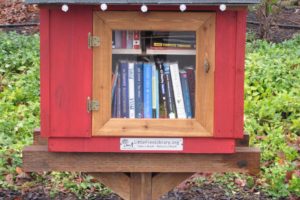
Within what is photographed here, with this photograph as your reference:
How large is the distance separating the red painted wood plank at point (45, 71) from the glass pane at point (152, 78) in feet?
1.11

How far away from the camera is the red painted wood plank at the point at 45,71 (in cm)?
353

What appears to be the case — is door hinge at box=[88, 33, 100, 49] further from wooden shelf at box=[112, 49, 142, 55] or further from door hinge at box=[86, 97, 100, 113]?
door hinge at box=[86, 97, 100, 113]

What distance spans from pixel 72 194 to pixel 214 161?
7.40 ft

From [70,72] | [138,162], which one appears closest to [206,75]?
[138,162]

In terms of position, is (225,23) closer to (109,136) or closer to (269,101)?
(109,136)

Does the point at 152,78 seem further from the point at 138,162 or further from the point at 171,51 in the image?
the point at 138,162

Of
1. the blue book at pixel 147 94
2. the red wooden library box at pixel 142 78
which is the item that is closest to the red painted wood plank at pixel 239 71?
the red wooden library box at pixel 142 78

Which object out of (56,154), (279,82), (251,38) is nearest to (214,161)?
(56,154)

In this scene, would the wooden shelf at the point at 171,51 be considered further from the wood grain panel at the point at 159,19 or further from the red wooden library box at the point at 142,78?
the wood grain panel at the point at 159,19

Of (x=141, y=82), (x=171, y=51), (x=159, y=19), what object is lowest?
(x=141, y=82)

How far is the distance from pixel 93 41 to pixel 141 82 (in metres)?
0.34

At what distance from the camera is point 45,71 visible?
3551 millimetres

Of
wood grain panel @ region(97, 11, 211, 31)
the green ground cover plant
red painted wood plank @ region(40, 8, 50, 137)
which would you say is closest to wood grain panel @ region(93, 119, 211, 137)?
red painted wood plank @ region(40, 8, 50, 137)

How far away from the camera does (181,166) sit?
3693mm
